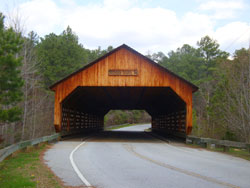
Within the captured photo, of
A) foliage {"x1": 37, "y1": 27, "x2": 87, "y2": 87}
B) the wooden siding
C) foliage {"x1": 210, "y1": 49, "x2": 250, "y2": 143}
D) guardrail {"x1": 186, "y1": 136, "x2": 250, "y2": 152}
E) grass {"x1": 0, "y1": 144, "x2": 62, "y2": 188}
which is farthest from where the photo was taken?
foliage {"x1": 37, "y1": 27, "x2": 87, "y2": 87}

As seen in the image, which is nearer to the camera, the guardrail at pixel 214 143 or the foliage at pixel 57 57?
the guardrail at pixel 214 143

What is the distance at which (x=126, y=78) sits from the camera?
18781mm

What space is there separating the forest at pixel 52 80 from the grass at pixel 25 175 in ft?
16.7

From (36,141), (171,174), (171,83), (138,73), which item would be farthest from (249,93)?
(36,141)

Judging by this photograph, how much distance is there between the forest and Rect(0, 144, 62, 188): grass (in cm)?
508

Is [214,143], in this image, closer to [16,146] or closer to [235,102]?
[235,102]

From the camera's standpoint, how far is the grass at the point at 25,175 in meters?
6.28

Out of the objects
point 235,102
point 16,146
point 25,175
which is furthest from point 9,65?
point 235,102

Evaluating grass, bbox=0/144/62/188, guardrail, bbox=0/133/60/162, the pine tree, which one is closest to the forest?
the pine tree

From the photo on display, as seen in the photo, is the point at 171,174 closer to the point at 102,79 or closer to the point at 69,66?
the point at 102,79

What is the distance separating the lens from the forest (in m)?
13.7

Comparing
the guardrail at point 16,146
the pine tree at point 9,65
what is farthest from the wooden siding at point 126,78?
the pine tree at point 9,65

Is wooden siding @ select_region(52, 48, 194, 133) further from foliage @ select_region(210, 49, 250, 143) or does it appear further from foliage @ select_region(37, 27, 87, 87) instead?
foliage @ select_region(37, 27, 87, 87)

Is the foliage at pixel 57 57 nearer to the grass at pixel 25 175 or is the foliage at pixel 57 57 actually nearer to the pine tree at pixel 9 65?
Result: the pine tree at pixel 9 65
